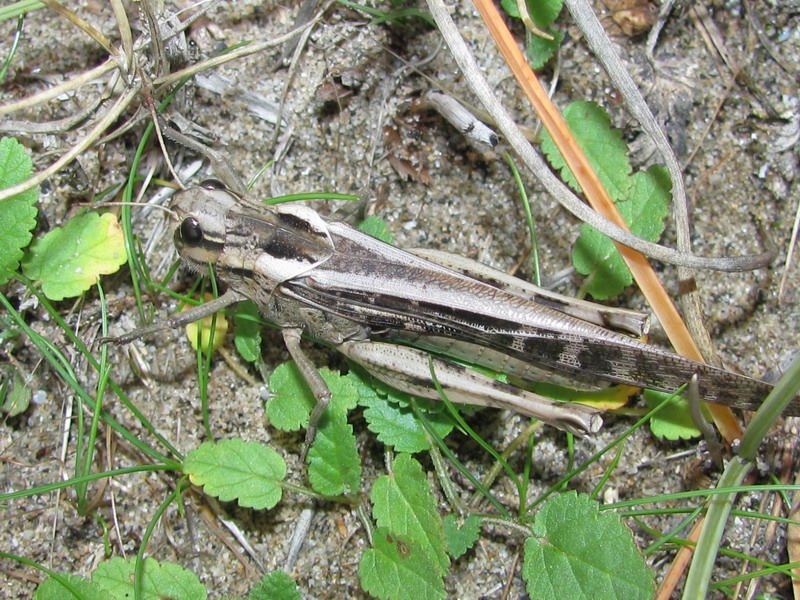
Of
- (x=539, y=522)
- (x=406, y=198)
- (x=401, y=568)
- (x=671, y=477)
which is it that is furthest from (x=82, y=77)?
(x=671, y=477)

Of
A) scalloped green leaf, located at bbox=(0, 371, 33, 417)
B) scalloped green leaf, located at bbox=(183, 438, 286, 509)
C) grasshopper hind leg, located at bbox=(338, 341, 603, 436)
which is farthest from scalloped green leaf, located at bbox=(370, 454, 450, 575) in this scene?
scalloped green leaf, located at bbox=(0, 371, 33, 417)

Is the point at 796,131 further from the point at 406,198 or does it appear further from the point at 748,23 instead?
the point at 406,198

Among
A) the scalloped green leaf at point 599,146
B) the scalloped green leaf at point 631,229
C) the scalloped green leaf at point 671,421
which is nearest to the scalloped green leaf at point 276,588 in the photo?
the scalloped green leaf at point 671,421

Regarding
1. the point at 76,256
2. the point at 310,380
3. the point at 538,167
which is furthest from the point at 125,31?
the point at 538,167

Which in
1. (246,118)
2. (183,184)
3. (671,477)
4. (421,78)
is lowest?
(671,477)

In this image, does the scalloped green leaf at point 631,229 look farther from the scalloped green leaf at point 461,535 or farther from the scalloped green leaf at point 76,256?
the scalloped green leaf at point 76,256

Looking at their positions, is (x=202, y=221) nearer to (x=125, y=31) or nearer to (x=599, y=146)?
(x=125, y=31)
